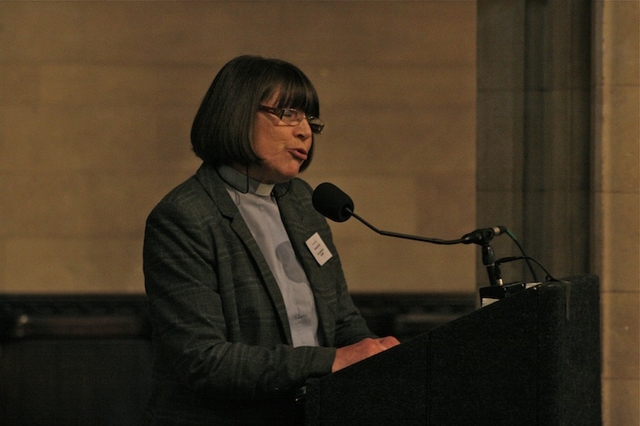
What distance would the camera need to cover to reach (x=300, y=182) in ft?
9.02

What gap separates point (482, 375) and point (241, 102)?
0.92 meters

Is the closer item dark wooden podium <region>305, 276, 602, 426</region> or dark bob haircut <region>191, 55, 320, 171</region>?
dark wooden podium <region>305, 276, 602, 426</region>

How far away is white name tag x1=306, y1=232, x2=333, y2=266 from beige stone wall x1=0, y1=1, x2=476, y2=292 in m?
2.53

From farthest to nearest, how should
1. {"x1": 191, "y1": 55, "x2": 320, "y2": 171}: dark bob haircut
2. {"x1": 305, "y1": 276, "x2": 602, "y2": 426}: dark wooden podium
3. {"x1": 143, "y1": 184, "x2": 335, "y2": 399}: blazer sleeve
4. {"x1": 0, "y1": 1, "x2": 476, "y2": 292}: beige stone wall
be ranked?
1. {"x1": 0, "y1": 1, "x2": 476, "y2": 292}: beige stone wall
2. {"x1": 191, "y1": 55, "x2": 320, "y2": 171}: dark bob haircut
3. {"x1": 143, "y1": 184, "x2": 335, "y2": 399}: blazer sleeve
4. {"x1": 305, "y1": 276, "x2": 602, "y2": 426}: dark wooden podium

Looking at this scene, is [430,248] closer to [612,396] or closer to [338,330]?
[612,396]

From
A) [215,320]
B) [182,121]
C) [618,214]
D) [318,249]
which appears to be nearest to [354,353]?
[215,320]

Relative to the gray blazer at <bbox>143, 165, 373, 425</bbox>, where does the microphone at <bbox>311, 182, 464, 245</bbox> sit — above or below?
above

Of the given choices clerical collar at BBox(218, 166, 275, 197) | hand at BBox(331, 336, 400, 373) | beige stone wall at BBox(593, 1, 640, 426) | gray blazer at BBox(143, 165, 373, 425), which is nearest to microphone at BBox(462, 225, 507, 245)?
hand at BBox(331, 336, 400, 373)

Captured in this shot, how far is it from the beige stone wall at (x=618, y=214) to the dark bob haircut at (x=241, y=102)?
1.55 m

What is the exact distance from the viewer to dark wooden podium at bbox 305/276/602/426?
1.80m

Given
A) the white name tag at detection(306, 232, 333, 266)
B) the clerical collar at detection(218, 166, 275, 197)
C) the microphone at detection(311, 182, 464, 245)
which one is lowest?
the white name tag at detection(306, 232, 333, 266)

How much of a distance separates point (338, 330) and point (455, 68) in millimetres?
2723

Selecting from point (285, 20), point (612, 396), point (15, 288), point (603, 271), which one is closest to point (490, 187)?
point (603, 271)

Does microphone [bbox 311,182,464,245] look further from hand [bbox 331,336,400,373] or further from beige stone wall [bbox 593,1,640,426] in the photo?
beige stone wall [bbox 593,1,640,426]
